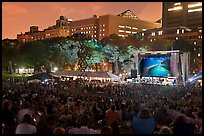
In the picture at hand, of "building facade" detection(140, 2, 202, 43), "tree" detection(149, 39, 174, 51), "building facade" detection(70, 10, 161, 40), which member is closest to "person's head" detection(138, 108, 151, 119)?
"tree" detection(149, 39, 174, 51)

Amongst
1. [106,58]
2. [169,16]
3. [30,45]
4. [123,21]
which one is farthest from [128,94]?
[123,21]

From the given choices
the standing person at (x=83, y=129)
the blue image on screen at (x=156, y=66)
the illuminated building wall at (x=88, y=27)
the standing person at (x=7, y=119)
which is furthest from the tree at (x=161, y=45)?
the illuminated building wall at (x=88, y=27)

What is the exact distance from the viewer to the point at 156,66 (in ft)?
137

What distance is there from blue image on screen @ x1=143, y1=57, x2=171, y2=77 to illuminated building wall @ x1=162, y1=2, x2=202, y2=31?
250 ft

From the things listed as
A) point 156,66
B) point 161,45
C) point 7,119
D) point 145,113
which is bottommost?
point 7,119

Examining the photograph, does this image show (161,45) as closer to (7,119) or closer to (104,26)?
(104,26)

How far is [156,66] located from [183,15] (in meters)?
88.9

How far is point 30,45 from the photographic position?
206 feet

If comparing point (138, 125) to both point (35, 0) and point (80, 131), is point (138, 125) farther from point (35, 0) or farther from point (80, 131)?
point (35, 0)

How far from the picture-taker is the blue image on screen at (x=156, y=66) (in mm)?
41094

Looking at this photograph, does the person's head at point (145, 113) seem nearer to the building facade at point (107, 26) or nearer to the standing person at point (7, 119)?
the standing person at point (7, 119)

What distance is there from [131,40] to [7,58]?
2717 cm

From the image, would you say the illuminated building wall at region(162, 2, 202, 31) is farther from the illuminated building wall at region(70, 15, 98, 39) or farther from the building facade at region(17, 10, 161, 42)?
the illuminated building wall at region(70, 15, 98, 39)

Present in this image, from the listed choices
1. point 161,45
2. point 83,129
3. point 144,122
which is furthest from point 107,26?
point 83,129
